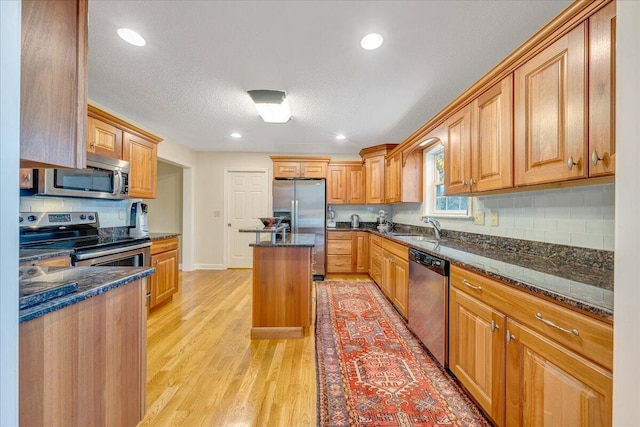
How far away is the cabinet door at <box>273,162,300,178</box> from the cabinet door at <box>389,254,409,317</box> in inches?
98.1

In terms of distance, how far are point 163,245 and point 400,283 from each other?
2.82 meters

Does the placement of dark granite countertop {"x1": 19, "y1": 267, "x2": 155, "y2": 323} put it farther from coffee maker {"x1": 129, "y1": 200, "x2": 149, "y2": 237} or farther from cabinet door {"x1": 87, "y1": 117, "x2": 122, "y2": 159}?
coffee maker {"x1": 129, "y1": 200, "x2": 149, "y2": 237}

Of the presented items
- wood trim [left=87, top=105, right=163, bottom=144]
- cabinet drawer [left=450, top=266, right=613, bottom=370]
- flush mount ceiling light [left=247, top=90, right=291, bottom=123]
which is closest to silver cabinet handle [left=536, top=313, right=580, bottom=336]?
cabinet drawer [left=450, top=266, right=613, bottom=370]

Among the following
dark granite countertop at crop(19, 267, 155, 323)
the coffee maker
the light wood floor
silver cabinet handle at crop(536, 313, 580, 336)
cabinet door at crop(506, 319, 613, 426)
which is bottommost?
the light wood floor

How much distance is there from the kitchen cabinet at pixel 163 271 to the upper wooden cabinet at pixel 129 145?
2.26 feet

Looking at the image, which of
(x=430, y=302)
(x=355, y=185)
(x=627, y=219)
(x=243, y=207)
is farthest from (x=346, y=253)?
(x=627, y=219)

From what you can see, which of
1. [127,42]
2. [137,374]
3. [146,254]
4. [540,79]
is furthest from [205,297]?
[540,79]

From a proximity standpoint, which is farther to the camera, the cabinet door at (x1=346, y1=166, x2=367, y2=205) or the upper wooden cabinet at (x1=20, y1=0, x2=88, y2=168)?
the cabinet door at (x1=346, y1=166, x2=367, y2=205)

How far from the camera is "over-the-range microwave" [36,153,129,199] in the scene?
213 cm

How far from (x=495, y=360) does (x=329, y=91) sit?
250cm

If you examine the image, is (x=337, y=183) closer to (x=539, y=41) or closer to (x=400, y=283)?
(x=400, y=283)

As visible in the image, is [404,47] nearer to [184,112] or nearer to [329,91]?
[329,91]

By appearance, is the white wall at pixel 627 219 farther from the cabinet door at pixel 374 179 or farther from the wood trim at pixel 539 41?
the cabinet door at pixel 374 179

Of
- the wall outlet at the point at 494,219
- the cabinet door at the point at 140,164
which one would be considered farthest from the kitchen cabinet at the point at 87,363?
the wall outlet at the point at 494,219
